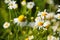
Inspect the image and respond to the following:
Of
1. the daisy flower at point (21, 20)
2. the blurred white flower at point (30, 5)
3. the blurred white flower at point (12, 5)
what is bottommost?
the daisy flower at point (21, 20)

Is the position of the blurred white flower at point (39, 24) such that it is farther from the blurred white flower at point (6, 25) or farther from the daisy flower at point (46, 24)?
the blurred white flower at point (6, 25)

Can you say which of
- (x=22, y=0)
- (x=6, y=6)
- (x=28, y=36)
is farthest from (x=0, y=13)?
(x=28, y=36)

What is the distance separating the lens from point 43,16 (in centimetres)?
115

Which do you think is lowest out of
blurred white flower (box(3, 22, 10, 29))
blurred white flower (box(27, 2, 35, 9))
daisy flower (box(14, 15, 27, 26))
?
blurred white flower (box(3, 22, 10, 29))

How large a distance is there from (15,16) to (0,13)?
12 centimetres

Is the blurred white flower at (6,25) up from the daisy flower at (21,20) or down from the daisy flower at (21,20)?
down

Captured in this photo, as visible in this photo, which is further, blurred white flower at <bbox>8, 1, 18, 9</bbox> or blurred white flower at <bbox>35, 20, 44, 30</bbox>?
blurred white flower at <bbox>8, 1, 18, 9</bbox>

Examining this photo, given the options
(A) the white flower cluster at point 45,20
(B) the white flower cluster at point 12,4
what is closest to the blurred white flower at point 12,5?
(B) the white flower cluster at point 12,4

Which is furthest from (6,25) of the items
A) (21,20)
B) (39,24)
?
(39,24)

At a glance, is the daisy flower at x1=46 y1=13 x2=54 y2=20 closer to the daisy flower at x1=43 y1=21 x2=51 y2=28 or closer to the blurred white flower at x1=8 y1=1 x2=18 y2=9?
the daisy flower at x1=43 y1=21 x2=51 y2=28

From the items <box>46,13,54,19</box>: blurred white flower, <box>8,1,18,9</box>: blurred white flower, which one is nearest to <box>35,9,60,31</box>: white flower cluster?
<box>46,13,54,19</box>: blurred white flower

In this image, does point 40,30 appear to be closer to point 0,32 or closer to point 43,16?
point 43,16

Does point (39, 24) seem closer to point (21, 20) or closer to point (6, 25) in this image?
point (21, 20)

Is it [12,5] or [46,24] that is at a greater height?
[12,5]
